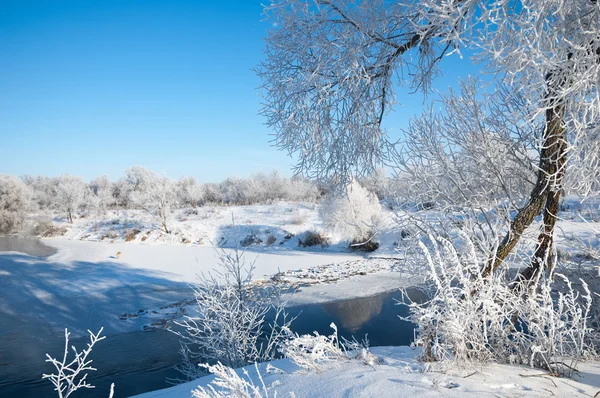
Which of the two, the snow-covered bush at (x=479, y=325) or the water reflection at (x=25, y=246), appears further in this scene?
the water reflection at (x=25, y=246)

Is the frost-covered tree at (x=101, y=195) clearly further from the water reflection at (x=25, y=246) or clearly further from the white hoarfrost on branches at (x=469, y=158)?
the white hoarfrost on branches at (x=469, y=158)

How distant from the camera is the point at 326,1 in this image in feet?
9.20

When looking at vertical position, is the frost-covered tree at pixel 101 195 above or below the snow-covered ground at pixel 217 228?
above

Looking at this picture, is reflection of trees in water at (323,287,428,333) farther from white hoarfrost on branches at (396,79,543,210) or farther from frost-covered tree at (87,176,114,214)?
frost-covered tree at (87,176,114,214)

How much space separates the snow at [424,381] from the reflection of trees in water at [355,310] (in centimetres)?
739

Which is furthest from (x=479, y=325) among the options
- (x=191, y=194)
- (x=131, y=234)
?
(x=191, y=194)

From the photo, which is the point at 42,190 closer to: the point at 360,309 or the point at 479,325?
the point at 360,309

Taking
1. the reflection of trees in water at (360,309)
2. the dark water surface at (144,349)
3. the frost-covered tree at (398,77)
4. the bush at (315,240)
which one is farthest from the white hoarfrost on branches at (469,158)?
the bush at (315,240)

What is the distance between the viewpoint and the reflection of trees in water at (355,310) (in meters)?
9.93

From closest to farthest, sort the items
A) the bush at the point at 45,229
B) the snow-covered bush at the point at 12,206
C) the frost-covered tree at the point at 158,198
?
the bush at the point at 45,229
the snow-covered bush at the point at 12,206
the frost-covered tree at the point at 158,198

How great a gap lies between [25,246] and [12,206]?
6999mm

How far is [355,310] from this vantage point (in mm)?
11141

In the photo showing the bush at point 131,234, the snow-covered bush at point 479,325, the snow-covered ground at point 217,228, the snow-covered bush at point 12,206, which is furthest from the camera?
→ the snow-covered bush at point 12,206

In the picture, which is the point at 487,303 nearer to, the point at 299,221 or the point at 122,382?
the point at 122,382
